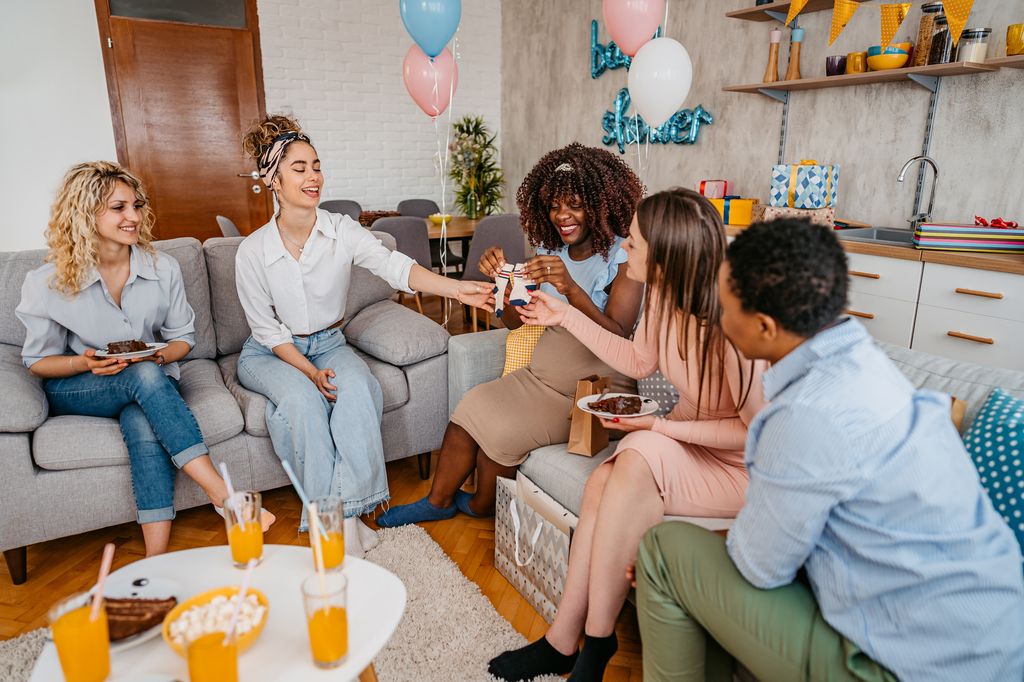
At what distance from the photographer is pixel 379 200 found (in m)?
5.79

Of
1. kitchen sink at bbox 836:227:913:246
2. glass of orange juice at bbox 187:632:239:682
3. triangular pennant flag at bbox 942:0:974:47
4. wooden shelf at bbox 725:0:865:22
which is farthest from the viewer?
wooden shelf at bbox 725:0:865:22

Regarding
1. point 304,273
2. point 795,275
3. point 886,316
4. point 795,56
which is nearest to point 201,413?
point 304,273

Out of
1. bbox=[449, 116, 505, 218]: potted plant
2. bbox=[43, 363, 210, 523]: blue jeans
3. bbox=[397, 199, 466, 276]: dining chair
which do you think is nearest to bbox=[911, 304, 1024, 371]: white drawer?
bbox=[43, 363, 210, 523]: blue jeans

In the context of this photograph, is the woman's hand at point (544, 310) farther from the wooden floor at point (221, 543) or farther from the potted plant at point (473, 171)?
the potted plant at point (473, 171)

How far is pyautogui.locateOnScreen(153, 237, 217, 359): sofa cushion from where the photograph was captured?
244 cm

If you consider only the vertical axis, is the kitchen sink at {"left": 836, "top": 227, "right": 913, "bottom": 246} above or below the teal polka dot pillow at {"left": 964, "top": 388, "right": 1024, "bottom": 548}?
above

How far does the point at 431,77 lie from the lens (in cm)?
349

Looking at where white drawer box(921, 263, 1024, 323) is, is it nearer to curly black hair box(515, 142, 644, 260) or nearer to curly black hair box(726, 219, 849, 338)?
curly black hair box(515, 142, 644, 260)

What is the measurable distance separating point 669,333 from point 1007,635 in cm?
85

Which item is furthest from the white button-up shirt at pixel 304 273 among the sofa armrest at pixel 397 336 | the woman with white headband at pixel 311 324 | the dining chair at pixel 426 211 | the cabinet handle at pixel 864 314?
the dining chair at pixel 426 211

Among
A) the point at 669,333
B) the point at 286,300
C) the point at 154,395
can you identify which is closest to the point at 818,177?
the point at 669,333

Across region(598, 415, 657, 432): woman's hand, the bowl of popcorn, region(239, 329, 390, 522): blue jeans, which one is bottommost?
region(239, 329, 390, 522): blue jeans

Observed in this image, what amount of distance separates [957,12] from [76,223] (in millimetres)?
3020

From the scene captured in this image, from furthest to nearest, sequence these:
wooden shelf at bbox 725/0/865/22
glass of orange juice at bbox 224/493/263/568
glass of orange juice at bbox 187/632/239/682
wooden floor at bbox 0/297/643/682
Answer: wooden shelf at bbox 725/0/865/22
wooden floor at bbox 0/297/643/682
glass of orange juice at bbox 224/493/263/568
glass of orange juice at bbox 187/632/239/682
